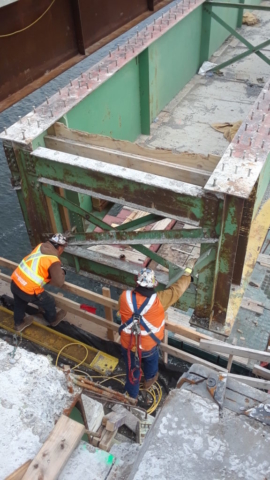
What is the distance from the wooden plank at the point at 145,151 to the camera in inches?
185

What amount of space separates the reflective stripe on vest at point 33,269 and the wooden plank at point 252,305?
3549 millimetres

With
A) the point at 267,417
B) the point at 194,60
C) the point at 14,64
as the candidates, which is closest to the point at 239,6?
the point at 194,60

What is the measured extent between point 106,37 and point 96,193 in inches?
146

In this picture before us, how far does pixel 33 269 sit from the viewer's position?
506 cm

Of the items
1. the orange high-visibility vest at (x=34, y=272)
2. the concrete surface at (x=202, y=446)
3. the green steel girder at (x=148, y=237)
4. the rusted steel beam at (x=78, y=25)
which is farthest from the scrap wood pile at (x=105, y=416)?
the rusted steel beam at (x=78, y=25)

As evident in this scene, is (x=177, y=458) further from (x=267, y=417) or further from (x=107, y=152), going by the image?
(x=107, y=152)

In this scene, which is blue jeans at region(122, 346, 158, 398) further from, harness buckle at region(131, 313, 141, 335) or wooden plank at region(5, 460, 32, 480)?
wooden plank at region(5, 460, 32, 480)

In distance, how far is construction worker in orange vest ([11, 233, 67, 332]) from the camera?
16.2 feet

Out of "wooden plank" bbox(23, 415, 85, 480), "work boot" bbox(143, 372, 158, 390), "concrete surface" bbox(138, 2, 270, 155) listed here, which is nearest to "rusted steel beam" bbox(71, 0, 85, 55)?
"concrete surface" bbox(138, 2, 270, 155)

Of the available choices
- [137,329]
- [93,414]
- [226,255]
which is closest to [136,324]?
[137,329]

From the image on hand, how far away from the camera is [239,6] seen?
10852 millimetres

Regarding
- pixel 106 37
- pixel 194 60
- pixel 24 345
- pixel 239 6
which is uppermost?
pixel 106 37

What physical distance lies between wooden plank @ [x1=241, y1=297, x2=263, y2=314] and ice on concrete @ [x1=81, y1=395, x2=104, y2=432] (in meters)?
4.40

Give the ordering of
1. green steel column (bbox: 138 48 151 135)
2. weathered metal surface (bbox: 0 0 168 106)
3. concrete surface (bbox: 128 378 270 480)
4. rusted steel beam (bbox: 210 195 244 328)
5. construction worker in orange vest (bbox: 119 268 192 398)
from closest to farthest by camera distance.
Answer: concrete surface (bbox: 128 378 270 480)
rusted steel beam (bbox: 210 195 244 328)
construction worker in orange vest (bbox: 119 268 192 398)
weathered metal surface (bbox: 0 0 168 106)
green steel column (bbox: 138 48 151 135)
